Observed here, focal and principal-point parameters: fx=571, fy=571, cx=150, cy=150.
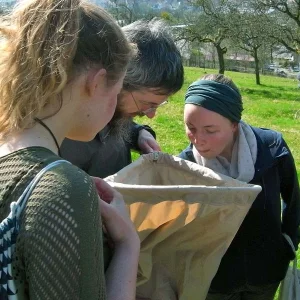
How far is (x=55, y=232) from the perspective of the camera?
1228 millimetres

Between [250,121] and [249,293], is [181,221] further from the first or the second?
[250,121]

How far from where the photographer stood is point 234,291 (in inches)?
109

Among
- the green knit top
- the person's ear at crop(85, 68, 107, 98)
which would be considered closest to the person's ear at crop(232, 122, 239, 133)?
the person's ear at crop(85, 68, 107, 98)

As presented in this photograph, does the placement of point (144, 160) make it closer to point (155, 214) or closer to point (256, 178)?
point (155, 214)

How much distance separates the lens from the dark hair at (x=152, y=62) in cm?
240

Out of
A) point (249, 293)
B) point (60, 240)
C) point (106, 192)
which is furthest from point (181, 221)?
point (249, 293)

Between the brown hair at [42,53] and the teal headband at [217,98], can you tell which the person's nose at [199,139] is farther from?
the brown hair at [42,53]

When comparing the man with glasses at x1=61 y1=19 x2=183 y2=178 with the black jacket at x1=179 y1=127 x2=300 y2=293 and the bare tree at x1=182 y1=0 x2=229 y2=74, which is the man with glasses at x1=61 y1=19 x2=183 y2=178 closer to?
the black jacket at x1=179 y1=127 x2=300 y2=293

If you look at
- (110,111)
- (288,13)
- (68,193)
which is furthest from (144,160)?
(288,13)

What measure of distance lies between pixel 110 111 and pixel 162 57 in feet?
2.89

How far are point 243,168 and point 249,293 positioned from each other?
0.67 m

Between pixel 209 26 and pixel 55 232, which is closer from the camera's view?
pixel 55 232

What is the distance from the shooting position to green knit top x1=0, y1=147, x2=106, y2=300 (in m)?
1.21

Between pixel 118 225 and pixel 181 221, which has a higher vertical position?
pixel 118 225
